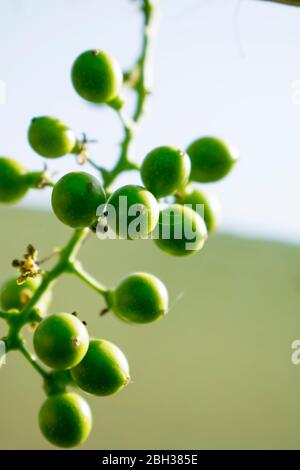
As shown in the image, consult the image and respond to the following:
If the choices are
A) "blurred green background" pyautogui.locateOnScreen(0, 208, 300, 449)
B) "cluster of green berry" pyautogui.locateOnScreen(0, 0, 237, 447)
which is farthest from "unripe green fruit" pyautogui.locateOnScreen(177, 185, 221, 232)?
"blurred green background" pyautogui.locateOnScreen(0, 208, 300, 449)

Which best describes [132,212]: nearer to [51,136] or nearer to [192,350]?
[51,136]

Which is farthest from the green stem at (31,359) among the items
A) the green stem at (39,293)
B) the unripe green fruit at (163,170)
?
the unripe green fruit at (163,170)

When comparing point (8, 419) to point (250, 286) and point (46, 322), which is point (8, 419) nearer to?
point (250, 286)

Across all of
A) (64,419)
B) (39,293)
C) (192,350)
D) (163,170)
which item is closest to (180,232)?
(163,170)

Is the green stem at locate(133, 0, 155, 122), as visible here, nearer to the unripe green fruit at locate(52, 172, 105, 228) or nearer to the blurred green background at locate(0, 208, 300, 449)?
the unripe green fruit at locate(52, 172, 105, 228)

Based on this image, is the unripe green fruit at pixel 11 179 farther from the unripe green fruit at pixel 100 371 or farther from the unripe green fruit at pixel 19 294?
the unripe green fruit at pixel 100 371
